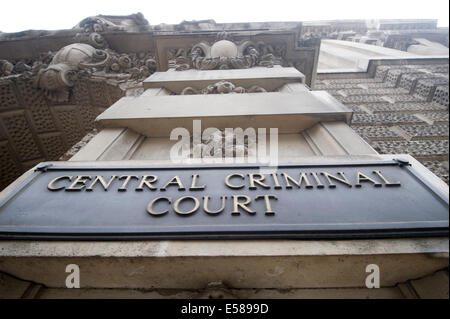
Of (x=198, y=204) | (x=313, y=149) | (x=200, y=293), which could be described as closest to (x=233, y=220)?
(x=198, y=204)

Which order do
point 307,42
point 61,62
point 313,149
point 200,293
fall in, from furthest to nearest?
point 307,42, point 61,62, point 313,149, point 200,293

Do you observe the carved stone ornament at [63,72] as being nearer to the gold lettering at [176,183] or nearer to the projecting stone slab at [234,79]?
the projecting stone slab at [234,79]

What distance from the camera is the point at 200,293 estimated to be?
1442mm

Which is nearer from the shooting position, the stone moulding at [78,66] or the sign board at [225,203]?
the sign board at [225,203]

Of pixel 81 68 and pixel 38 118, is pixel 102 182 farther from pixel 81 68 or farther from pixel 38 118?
pixel 38 118

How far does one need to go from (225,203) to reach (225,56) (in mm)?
4976

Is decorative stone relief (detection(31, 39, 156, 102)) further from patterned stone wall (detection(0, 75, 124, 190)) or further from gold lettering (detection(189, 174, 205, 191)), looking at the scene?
gold lettering (detection(189, 174, 205, 191))

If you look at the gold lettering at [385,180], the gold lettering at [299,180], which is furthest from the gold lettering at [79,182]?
the gold lettering at [385,180]

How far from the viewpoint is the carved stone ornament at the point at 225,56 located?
18.2ft

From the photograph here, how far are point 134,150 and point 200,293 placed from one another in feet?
6.61

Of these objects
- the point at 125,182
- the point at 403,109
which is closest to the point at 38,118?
the point at 125,182

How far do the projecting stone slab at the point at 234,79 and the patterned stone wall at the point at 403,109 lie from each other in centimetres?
168

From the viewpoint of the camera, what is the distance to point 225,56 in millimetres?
5816
